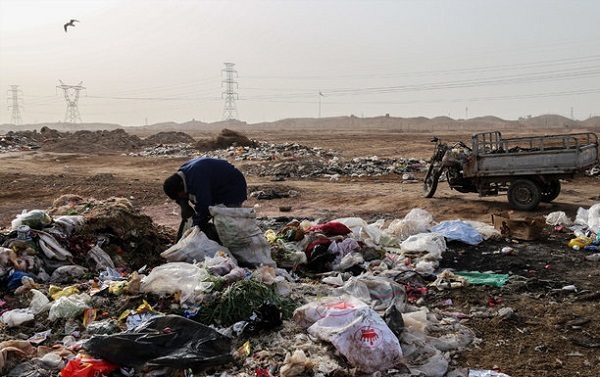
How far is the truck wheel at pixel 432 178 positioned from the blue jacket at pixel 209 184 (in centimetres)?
601

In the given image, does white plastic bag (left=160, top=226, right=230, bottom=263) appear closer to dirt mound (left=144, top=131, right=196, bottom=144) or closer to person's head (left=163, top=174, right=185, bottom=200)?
person's head (left=163, top=174, right=185, bottom=200)

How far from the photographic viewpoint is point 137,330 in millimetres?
4160

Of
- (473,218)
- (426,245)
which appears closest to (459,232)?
(426,245)

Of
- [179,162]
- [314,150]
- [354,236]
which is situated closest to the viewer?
[354,236]

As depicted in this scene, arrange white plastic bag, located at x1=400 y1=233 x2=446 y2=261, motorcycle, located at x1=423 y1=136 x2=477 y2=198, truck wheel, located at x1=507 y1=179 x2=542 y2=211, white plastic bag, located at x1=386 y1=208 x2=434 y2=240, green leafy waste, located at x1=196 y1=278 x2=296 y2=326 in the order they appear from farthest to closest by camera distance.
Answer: motorcycle, located at x1=423 y1=136 x2=477 y2=198 → truck wheel, located at x1=507 y1=179 x2=542 y2=211 → white plastic bag, located at x1=386 y1=208 x2=434 y2=240 → white plastic bag, located at x1=400 y1=233 x2=446 y2=261 → green leafy waste, located at x1=196 y1=278 x2=296 y2=326

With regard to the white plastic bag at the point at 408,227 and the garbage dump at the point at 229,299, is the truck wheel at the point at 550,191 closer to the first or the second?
the garbage dump at the point at 229,299

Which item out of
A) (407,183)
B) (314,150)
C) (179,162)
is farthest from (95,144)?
(407,183)

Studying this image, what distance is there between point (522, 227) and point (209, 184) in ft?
15.3

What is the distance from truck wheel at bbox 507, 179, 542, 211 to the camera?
10.0 meters

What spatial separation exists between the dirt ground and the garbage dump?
0.52 feet

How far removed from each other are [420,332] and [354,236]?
3030 mm

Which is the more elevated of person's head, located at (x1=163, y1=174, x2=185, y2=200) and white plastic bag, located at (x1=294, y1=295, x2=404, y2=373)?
person's head, located at (x1=163, y1=174, x2=185, y2=200)

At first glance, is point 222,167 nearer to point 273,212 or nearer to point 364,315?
point 364,315

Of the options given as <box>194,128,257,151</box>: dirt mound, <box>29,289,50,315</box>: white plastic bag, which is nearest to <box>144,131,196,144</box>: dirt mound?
<box>194,128,257,151</box>: dirt mound
